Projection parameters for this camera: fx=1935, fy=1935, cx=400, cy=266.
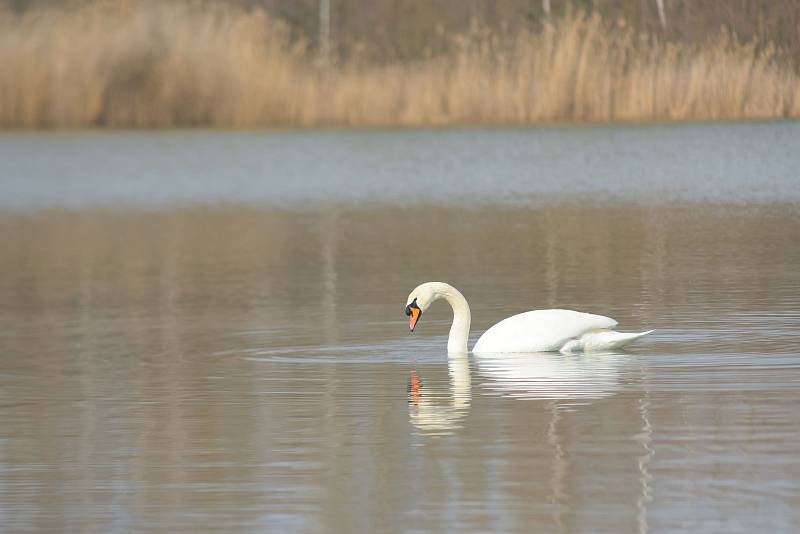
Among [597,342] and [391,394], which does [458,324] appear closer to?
[597,342]

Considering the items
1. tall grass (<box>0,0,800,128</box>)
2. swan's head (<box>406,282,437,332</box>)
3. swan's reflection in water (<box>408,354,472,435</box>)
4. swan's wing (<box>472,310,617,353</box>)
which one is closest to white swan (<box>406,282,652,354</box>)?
swan's wing (<box>472,310,617,353</box>)

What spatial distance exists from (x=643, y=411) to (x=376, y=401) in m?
1.09

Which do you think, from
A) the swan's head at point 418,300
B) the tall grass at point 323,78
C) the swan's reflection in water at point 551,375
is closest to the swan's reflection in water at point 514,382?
the swan's reflection in water at point 551,375

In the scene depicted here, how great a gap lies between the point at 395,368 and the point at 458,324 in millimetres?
555

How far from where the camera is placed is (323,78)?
29.6 meters

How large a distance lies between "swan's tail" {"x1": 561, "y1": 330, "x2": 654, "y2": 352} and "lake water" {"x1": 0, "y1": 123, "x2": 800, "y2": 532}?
9 centimetres

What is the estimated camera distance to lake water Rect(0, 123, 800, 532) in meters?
5.41

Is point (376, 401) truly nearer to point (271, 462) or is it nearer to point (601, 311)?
point (271, 462)

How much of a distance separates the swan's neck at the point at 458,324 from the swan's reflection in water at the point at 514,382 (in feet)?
0.19

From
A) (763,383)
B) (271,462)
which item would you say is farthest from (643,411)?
(271,462)

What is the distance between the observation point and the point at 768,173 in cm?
2088

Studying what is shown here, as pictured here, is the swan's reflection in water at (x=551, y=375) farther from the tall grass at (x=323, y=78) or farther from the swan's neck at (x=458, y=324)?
the tall grass at (x=323, y=78)

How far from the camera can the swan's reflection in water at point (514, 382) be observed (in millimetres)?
6953

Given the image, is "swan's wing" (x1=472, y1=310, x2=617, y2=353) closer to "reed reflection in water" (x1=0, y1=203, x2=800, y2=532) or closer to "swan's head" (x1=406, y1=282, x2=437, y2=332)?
"reed reflection in water" (x1=0, y1=203, x2=800, y2=532)
